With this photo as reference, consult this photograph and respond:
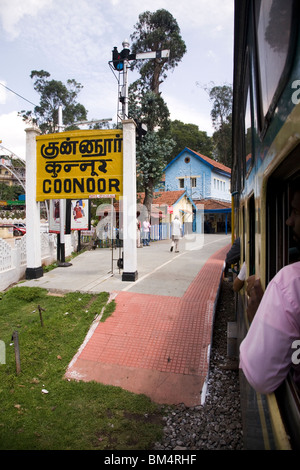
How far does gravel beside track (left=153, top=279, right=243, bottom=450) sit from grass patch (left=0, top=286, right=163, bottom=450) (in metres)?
0.17

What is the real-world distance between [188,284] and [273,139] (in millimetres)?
5883

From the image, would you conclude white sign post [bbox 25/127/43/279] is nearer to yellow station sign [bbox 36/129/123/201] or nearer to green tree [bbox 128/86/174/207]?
yellow station sign [bbox 36/129/123/201]

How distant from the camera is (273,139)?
1446 millimetres

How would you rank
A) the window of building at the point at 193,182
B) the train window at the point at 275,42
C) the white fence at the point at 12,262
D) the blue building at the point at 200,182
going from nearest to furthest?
the train window at the point at 275,42
the white fence at the point at 12,262
the blue building at the point at 200,182
the window of building at the point at 193,182

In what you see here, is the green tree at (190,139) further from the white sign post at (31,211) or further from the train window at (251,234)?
the train window at (251,234)

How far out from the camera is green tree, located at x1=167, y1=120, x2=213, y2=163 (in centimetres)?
4262

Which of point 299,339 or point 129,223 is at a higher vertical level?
point 129,223

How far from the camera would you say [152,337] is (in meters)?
4.82

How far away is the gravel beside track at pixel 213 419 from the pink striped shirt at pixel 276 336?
2140 mm

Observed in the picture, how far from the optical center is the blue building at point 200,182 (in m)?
31.2

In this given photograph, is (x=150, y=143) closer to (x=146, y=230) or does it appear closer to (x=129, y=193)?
(x=146, y=230)

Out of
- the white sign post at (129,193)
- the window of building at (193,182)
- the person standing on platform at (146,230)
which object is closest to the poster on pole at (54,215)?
the white sign post at (129,193)
